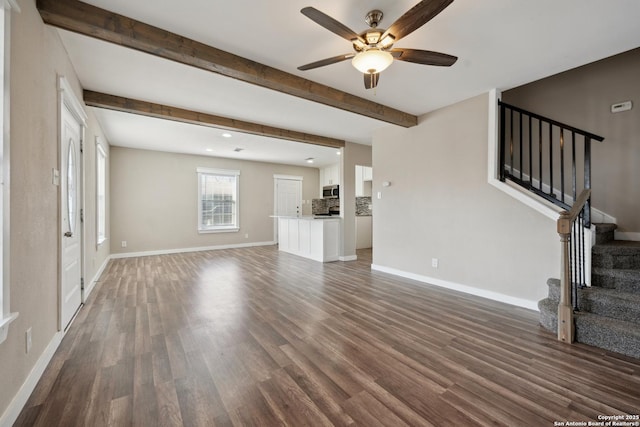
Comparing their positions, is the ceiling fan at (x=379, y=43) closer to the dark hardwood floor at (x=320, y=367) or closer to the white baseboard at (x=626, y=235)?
the dark hardwood floor at (x=320, y=367)

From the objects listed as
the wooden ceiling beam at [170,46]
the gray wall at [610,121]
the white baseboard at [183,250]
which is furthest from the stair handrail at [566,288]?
the white baseboard at [183,250]

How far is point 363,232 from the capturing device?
24.9ft

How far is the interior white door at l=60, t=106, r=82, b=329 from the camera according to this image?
2494 millimetres

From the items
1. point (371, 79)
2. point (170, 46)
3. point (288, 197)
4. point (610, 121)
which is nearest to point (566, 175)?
point (610, 121)

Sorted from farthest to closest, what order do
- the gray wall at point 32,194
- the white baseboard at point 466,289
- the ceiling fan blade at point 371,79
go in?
the white baseboard at point 466,289 < the ceiling fan blade at point 371,79 < the gray wall at point 32,194

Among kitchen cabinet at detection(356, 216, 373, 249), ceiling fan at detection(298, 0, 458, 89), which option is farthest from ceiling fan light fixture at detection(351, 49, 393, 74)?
kitchen cabinet at detection(356, 216, 373, 249)

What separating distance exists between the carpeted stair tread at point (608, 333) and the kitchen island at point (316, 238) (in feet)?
13.2

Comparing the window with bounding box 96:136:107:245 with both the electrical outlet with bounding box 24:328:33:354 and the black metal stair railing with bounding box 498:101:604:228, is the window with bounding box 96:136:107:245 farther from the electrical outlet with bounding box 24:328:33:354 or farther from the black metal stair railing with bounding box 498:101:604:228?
the black metal stair railing with bounding box 498:101:604:228

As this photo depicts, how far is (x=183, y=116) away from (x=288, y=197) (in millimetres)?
4901

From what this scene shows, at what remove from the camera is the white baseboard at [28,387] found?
141 centimetres

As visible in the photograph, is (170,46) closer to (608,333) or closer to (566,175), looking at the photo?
(608,333)

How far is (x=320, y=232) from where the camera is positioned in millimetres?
5742

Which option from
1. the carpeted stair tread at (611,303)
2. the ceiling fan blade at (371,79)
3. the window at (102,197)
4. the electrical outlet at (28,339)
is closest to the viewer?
the electrical outlet at (28,339)

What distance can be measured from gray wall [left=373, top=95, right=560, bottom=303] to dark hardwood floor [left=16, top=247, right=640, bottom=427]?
1.59ft
